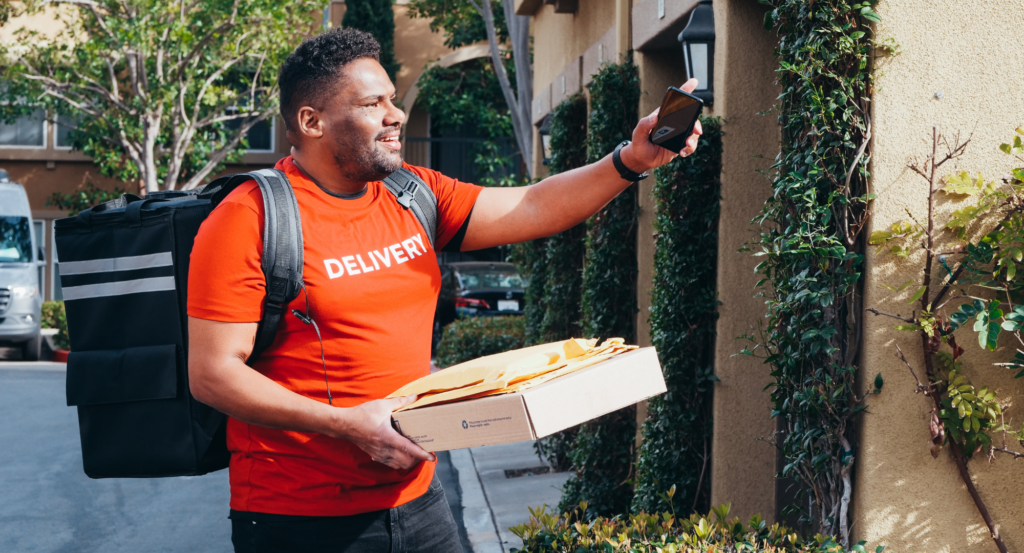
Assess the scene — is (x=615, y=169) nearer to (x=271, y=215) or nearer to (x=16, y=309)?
(x=271, y=215)

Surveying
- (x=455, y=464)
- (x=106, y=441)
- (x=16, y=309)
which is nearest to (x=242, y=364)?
(x=106, y=441)

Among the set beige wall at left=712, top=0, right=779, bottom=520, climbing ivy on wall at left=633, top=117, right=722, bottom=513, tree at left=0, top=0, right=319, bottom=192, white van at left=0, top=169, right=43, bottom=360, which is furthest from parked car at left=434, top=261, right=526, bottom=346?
beige wall at left=712, top=0, right=779, bottom=520

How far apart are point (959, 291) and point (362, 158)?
6.78 ft

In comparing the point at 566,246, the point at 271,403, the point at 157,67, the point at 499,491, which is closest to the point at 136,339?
the point at 271,403

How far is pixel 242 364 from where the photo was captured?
216cm

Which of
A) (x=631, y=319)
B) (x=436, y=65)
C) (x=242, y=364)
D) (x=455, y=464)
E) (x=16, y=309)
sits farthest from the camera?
(x=436, y=65)

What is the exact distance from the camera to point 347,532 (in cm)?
236

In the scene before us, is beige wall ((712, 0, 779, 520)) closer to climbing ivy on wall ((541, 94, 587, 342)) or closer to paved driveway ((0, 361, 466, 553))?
paved driveway ((0, 361, 466, 553))

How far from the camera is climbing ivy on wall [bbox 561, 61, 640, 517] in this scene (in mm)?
6051

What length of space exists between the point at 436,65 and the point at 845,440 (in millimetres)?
18853

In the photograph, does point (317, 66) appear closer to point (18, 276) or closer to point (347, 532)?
point (347, 532)

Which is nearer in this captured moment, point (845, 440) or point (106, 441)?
point (106, 441)

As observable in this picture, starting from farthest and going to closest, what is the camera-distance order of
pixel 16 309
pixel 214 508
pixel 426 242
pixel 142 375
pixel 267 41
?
pixel 267 41 → pixel 16 309 → pixel 214 508 → pixel 426 242 → pixel 142 375

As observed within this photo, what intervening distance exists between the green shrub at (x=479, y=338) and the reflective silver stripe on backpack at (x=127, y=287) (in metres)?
8.45
